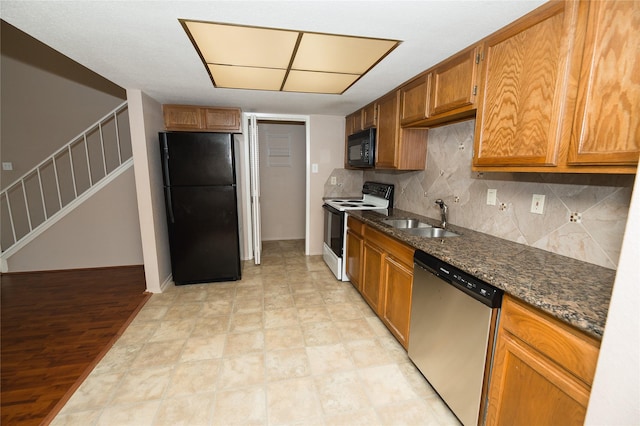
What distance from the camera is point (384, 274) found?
7.33 ft

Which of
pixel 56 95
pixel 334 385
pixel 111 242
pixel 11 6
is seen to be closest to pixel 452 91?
pixel 334 385

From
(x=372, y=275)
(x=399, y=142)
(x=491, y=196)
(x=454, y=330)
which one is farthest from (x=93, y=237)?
(x=491, y=196)

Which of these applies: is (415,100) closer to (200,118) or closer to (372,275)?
(372,275)

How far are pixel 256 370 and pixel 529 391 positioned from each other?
152 cm

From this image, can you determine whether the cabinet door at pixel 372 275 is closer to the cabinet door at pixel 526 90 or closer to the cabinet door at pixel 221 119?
the cabinet door at pixel 526 90

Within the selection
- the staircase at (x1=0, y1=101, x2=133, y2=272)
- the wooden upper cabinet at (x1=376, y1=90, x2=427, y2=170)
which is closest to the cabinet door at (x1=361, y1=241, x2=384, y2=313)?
the wooden upper cabinet at (x1=376, y1=90, x2=427, y2=170)

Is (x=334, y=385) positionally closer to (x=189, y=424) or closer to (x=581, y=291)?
(x=189, y=424)

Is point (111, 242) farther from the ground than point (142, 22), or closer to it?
closer to it

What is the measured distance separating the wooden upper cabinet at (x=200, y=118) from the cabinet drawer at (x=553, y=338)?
3.35 metres

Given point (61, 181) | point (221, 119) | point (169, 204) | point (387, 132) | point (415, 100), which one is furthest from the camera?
point (61, 181)

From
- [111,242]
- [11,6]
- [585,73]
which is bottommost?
[111,242]

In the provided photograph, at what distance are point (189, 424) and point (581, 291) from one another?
6.42 feet

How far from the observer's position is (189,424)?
1441 millimetres

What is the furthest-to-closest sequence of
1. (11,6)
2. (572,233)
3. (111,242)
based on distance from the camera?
(111,242) < (572,233) < (11,6)
